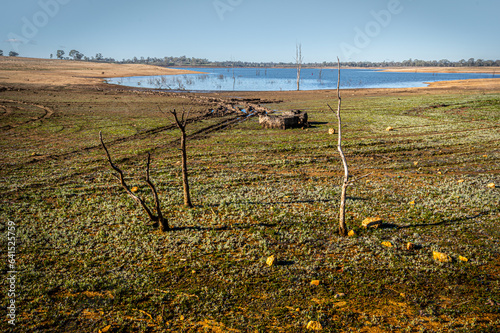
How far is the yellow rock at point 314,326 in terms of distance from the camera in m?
5.73

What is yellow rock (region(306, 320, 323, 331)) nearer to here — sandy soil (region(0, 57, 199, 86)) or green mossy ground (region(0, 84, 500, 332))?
green mossy ground (region(0, 84, 500, 332))

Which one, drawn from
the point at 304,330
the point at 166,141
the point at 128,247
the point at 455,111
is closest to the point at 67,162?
the point at 166,141

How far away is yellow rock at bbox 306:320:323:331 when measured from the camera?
573 centimetres

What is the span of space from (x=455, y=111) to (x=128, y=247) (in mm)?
34178

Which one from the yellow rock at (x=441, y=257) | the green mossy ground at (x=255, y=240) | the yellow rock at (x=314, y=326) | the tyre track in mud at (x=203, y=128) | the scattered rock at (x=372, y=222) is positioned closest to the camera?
the yellow rock at (x=314, y=326)

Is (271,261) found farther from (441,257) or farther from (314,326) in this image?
(441,257)

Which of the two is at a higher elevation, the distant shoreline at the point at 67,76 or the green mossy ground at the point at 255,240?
the distant shoreline at the point at 67,76

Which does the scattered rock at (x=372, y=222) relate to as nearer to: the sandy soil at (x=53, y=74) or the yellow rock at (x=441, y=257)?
the yellow rock at (x=441, y=257)

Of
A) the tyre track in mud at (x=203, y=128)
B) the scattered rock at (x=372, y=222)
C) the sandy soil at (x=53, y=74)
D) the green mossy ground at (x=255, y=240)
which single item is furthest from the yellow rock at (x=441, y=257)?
the sandy soil at (x=53, y=74)

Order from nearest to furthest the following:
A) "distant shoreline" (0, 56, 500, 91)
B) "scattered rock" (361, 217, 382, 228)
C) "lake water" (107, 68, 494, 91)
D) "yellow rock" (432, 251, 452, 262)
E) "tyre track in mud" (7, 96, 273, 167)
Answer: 1. "yellow rock" (432, 251, 452, 262)
2. "scattered rock" (361, 217, 382, 228)
3. "tyre track in mud" (7, 96, 273, 167)
4. "distant shoreline" (0, 56, 500, 91)
5. "lake water" (107, 68, 494, 91)

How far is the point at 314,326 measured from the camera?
577 centimetres

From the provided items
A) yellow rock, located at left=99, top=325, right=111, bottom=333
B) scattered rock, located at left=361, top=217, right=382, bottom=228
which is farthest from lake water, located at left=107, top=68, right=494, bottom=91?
yellow rock, located at left=99, top=325, right=111, bottom=333

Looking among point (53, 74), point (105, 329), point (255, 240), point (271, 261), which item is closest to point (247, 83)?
point (53, 74)

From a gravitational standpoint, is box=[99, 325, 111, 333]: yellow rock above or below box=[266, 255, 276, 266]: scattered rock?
below
